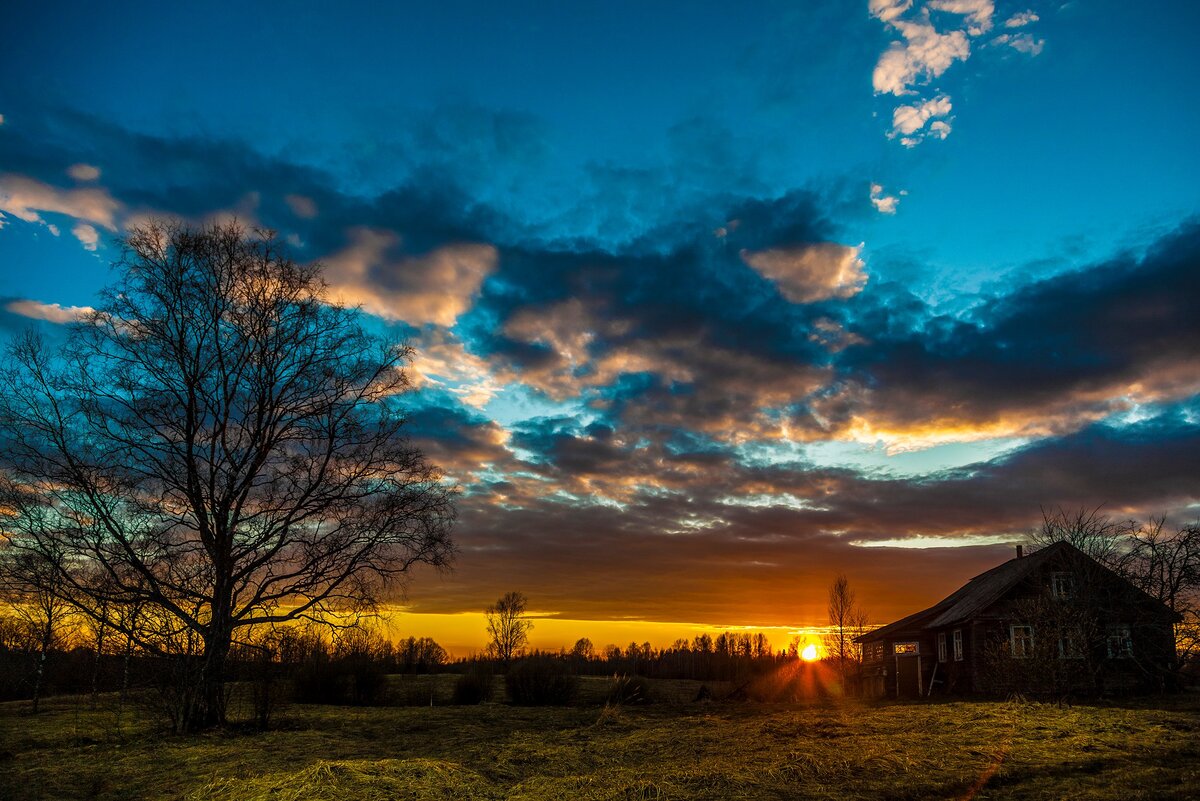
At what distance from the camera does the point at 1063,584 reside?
32.7m

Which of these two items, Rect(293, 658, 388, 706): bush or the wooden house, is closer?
the wooden house

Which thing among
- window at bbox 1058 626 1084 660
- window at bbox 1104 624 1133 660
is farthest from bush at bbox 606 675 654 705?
window at bbox 1104 624 1133 660

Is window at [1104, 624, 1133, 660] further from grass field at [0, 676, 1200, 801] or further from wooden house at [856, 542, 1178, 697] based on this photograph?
grass field at [0, 676, 1200, 801]

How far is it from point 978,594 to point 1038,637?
17827 mm

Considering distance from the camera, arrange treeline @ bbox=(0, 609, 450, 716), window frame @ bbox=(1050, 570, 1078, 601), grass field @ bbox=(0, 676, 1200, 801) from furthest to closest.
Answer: window frame @ bbox=(1050, 570, 1078, 601) → treeline @ bbox=(0, 609, 450, 716) → grass field @ bbox=(0, 676, 1200, 801)

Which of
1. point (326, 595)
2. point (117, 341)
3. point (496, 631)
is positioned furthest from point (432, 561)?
point (496, 631)

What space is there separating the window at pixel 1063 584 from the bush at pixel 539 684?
22.2 meters

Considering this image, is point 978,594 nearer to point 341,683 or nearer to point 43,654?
point 341,683

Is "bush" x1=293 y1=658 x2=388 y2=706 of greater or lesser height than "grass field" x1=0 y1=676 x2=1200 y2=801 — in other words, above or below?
below

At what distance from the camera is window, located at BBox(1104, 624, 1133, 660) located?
27.2m

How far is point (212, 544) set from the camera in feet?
60.6

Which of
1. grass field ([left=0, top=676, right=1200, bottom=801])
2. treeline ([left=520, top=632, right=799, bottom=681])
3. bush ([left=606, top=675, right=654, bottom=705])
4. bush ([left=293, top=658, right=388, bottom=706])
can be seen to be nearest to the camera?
grass field ([left=0, top=676, right=1200, bottom=801])

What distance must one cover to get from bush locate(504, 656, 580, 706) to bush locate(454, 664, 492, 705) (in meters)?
1.39

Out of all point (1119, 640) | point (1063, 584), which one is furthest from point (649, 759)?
point (1063, 584)
